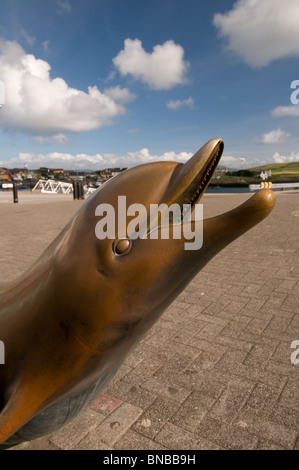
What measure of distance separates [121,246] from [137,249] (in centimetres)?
7

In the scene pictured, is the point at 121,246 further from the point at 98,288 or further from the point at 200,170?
the point at 200,170

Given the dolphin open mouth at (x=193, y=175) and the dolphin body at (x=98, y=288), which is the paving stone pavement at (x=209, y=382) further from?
the dolphin open mouth at (x=193, y=175)

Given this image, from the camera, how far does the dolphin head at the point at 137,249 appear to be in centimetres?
131

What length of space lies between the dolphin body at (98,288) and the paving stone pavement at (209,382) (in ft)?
3.53

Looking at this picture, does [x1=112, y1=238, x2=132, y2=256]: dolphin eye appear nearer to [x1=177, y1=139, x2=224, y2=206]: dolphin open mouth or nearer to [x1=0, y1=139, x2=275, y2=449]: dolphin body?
[x1=0, y1=139, x2=275, y2=449]: dolphin body

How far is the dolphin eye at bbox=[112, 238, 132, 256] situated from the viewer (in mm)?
1333

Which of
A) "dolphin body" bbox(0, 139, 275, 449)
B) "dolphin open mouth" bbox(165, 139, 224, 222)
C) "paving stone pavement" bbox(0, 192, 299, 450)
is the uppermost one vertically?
"dolphin open mouth" bbox(165, 139, 224, 222)

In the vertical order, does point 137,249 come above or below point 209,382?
above

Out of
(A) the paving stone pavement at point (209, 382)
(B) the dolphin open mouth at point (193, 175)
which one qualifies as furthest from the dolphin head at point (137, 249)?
(A) the paving stone pavement at point (209, 382)

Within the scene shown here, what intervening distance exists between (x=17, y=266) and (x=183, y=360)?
191 inches

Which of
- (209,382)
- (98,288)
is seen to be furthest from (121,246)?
(209,382)

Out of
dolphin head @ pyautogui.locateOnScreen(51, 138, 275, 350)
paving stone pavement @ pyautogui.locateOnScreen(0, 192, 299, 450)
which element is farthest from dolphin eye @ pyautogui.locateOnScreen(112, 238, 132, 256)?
paving stone pavement @ pyautogui.locateOnScreen(0, 192, 299, 450)

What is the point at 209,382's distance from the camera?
2.79m

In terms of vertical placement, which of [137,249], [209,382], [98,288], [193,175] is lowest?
[209,382]
